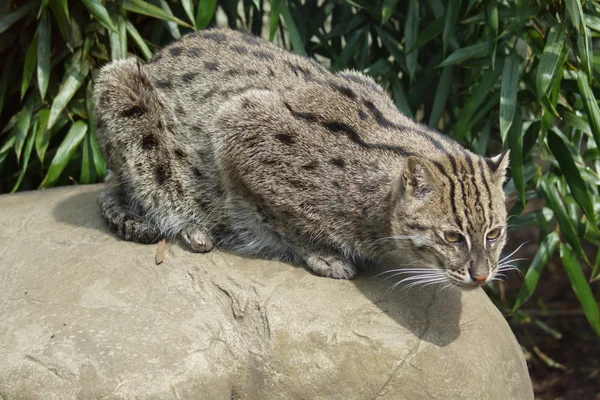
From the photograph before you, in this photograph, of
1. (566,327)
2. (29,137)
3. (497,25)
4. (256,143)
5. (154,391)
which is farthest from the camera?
(566,327)

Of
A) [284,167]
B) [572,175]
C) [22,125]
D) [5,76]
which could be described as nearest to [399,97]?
[572,175]

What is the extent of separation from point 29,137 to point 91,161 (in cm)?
53

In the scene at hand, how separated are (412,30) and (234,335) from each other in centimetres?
296

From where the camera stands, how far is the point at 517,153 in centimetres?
627

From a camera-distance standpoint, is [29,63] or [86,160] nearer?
[29,63]

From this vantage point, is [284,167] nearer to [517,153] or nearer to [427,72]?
[517,153]

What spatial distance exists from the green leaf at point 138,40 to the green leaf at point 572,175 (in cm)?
325

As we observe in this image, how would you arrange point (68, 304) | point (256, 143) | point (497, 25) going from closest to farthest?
point (68, 304)
point (256, 143)
point (497, 25)

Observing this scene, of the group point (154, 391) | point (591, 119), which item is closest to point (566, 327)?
point (591, 119)

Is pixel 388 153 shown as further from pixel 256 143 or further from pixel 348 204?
pixel 256 143

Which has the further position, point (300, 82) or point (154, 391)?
point (300, 82)

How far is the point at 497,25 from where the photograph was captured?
614 centimetres

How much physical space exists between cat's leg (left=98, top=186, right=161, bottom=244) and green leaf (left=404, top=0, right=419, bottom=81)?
235cm

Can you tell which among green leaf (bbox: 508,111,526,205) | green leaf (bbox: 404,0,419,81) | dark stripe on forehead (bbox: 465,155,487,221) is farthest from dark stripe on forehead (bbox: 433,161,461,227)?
Result: green leaf (bbox: 404,0,419,81)
